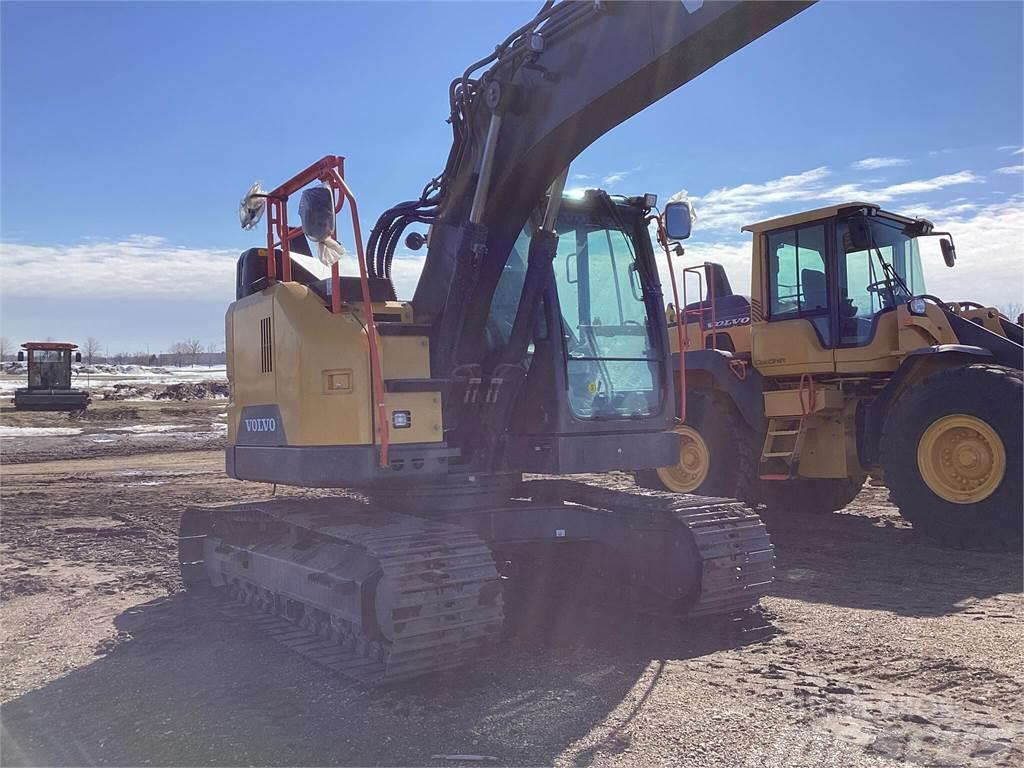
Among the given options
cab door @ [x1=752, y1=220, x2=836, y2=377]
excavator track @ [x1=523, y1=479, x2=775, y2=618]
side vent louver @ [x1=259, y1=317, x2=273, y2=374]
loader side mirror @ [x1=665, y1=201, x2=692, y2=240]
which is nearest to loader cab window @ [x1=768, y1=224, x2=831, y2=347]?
cab door @ [x1=752, y1=220, x2=836, y2=377]

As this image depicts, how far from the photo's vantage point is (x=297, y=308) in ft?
19.2

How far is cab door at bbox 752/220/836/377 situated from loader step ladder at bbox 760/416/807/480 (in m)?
0.55

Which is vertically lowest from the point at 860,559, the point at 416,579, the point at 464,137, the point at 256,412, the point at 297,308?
the point at 860,559

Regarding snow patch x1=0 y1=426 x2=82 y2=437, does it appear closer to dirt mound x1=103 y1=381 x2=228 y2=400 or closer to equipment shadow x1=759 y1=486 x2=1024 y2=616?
dirt mound x1=103 y1=381 x2=228 y2=400

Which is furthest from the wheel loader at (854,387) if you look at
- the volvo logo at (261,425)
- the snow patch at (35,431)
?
the snow patch at (35,431)

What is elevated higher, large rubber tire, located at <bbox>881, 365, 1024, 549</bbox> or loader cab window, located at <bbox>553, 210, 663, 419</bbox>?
loader cab window, located at <bbox>553, 210, 663, 419</bbox>

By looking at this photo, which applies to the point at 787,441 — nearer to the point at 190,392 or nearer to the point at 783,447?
the point at 783,447

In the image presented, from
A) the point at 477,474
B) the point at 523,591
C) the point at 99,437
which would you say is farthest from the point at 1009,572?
the point at 99,437

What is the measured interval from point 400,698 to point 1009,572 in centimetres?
526

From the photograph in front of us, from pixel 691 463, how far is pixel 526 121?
6.12 m

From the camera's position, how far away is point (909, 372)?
9008 mm

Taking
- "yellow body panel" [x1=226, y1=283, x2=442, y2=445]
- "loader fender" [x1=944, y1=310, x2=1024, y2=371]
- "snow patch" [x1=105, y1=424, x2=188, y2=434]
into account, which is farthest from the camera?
"snow patch" [x1=105, y1=424, x2=188, y2=434]

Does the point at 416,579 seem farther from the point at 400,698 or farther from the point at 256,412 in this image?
the point at 256,412

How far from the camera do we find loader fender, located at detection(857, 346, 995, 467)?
872cm
